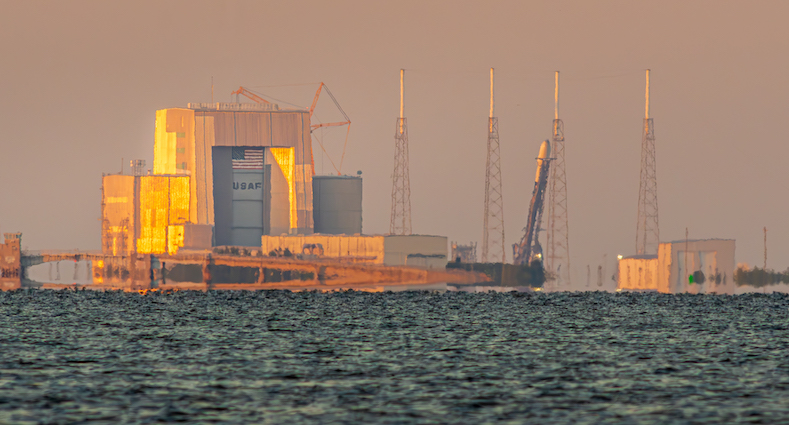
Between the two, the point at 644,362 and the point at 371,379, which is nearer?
the point at 371,379

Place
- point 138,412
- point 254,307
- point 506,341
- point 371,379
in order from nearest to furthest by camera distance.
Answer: point 138,412 → point 371,379 → point 506,341 → point 254,307

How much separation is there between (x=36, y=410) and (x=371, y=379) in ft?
59.2

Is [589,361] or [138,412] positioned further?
[589,361]

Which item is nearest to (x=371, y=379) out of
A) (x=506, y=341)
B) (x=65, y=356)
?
(x=65, y=356)

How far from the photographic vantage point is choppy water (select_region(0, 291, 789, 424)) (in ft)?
161

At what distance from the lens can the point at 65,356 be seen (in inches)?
2869

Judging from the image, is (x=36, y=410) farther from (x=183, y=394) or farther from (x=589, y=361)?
(x=589, y=361)

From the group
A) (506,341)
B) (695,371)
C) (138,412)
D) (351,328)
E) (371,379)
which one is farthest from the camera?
(351,328)

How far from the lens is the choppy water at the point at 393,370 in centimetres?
4900

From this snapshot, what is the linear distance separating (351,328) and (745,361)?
1617 inches

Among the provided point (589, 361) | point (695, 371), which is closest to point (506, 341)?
point (589, 361)

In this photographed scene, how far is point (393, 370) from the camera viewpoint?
64.8 metres

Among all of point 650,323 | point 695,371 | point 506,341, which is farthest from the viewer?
point 650,323

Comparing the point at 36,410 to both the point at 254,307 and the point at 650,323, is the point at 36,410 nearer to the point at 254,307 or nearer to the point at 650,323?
the point at 650,323
